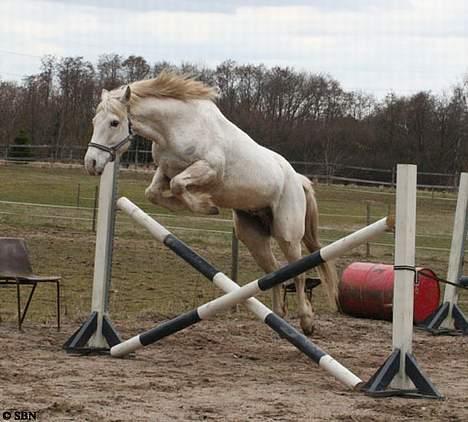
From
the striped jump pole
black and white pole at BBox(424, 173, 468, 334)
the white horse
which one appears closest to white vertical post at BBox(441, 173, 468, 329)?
black and white pole at BBox(424, 173, 468, 334)

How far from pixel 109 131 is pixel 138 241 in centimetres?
1171

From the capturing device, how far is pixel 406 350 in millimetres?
5883

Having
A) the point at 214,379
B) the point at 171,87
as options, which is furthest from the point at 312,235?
the point at 214,379

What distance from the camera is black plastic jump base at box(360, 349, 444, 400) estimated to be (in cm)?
583

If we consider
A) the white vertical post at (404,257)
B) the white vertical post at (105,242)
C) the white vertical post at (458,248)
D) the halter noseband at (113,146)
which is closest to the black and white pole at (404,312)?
the white vertical post at (404,257)

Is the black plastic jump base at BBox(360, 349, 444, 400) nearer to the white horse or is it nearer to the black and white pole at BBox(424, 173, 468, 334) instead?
the white horse

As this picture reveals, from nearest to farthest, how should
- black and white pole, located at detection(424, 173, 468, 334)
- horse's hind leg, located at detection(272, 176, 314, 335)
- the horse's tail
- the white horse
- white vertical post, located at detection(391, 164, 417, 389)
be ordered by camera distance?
white vertical post, located at detection(391, 164, 417, 389)
the white horse
horse's hind leg, located at detection(272, 176, 314, 335)
the horse's tail
black and white pole, located at detection(424, 173, 468, 334)

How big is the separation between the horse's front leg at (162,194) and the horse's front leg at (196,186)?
0.14 meters

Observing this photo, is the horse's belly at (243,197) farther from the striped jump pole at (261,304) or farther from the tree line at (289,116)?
the tree line at (289,116)

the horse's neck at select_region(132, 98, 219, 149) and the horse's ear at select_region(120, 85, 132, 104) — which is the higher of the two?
the horse's ear at select_region(120, 85, 132, 104)

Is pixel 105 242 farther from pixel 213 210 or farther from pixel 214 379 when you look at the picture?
pixel 214 379

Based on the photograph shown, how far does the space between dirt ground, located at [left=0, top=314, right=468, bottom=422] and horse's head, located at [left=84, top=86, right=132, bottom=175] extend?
4.44 feet

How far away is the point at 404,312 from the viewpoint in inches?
228

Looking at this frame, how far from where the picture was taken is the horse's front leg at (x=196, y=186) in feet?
22.8
